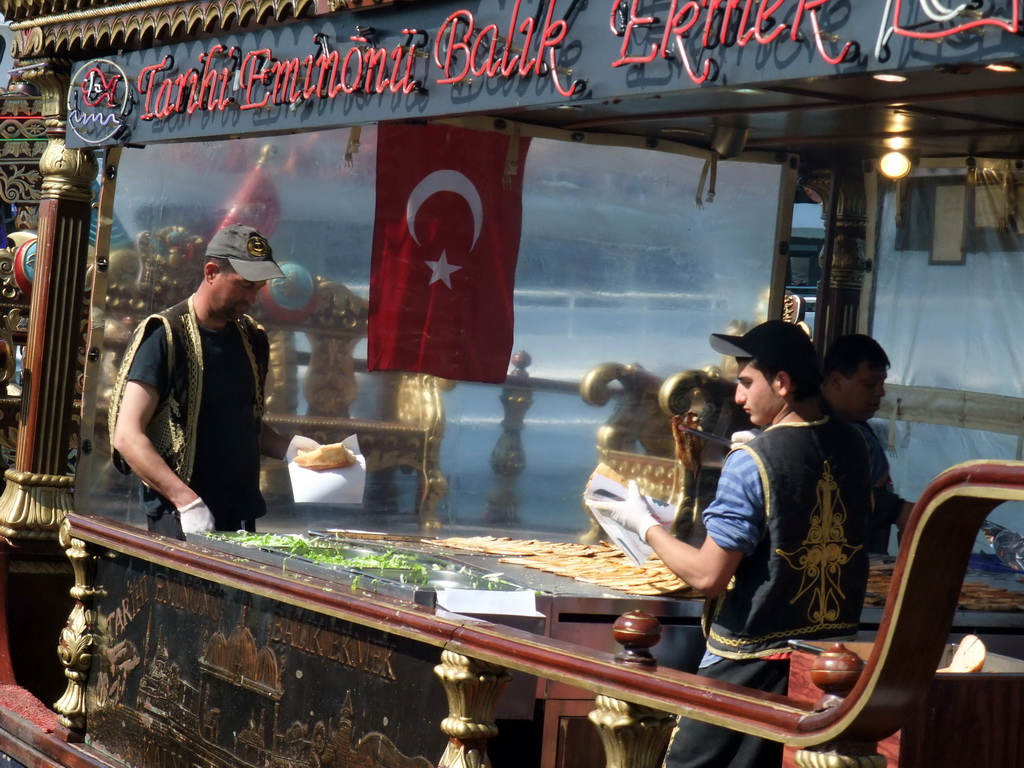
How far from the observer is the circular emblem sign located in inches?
230

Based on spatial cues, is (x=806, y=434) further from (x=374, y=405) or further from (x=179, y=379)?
(x=374, y=405)

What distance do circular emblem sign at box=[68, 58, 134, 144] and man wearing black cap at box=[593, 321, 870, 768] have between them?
3.19m

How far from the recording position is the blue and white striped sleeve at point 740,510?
342 cm

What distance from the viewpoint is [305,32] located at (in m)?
4.89

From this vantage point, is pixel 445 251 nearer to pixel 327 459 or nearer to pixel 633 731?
pixel 327 459

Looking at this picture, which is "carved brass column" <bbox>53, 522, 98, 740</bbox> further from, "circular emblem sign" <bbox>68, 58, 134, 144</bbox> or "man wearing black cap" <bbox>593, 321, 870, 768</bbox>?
"man wearing black cap" <bbox>593, 321, 870, 768</bbox>

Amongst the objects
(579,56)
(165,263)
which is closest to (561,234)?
(165,263)

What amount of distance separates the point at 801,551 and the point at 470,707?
86cm

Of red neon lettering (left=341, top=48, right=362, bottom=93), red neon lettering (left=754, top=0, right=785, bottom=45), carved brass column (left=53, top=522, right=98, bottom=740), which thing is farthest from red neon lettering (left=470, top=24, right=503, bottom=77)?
carved brass column (left=53, top=522, right=98, bottom=740)

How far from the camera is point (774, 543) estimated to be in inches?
136

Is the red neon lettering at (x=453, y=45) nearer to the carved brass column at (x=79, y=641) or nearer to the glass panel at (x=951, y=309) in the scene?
the carved brass column at (x=79, y=641)

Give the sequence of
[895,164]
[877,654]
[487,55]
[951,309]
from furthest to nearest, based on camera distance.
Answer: [951,309] → [895,164] → [487,55] → [877,654]

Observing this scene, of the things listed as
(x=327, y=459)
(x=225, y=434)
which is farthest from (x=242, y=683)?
(x=225, y=434)

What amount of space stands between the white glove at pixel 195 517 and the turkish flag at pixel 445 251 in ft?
5.02
